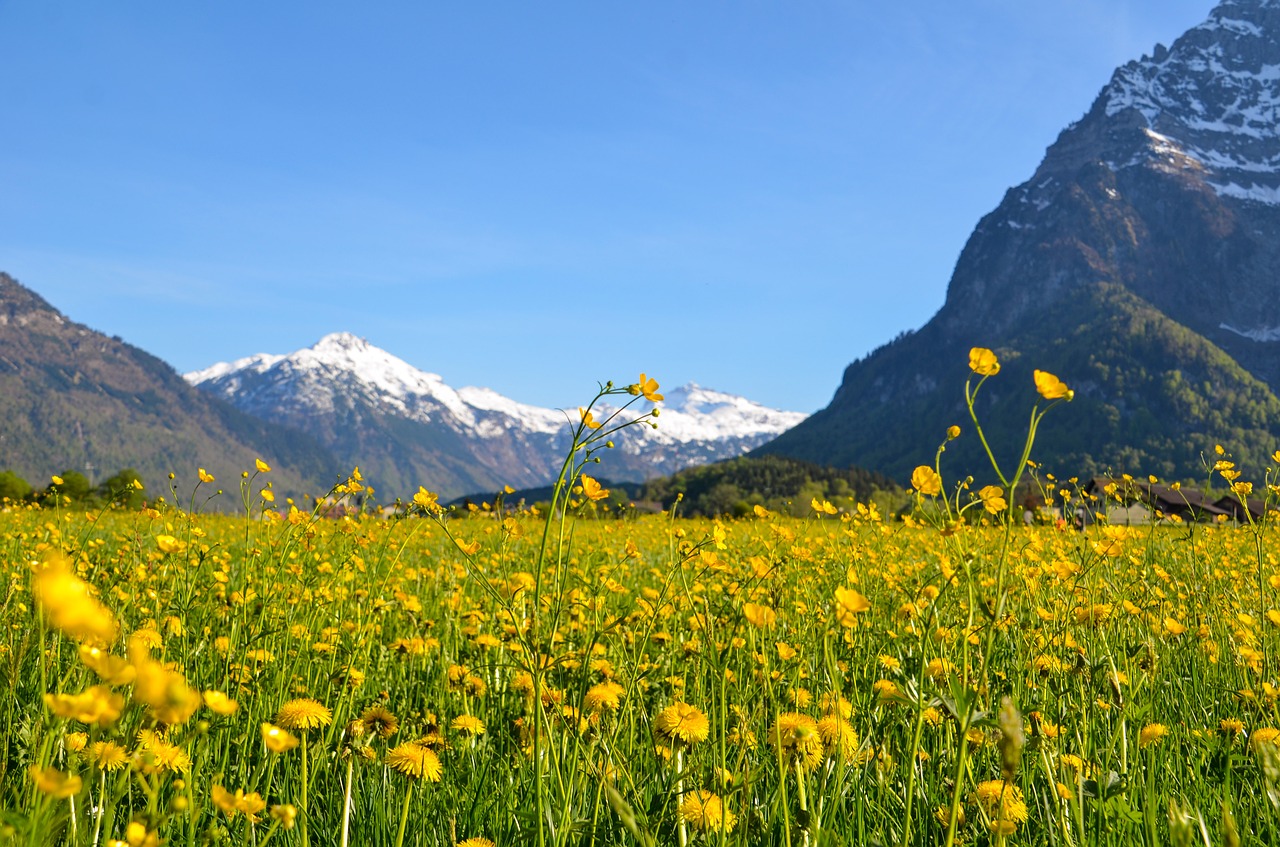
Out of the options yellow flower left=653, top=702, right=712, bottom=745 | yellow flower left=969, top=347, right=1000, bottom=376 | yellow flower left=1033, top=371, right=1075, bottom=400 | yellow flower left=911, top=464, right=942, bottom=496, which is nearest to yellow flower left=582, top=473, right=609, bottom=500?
yellow flower left=653, top=702, right=712, bottom=745

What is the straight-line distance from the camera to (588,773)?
A: 2.20 m

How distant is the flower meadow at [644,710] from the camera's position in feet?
5.12

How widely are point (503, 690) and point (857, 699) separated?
1370mm

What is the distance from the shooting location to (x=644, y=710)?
3.11 meters

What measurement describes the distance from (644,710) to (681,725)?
3.44ft

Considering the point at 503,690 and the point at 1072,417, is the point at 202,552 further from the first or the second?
the point at 1072,417

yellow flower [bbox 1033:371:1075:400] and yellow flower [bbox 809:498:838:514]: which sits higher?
yellow flower [bbox 1033:371:1075:400]

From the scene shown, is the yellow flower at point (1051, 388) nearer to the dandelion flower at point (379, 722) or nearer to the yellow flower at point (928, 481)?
the yellow flower at point (928, 481)

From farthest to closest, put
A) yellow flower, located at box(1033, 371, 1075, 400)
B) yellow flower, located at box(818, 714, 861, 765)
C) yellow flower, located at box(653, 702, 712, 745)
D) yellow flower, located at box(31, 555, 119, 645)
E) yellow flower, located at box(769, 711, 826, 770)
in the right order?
yellow flower, located at box(653, 702, 712, 745) < yellow flower, located at box(818, 714, 861, 765) < yellow flower, located at box(769, 711, 826, 770) < yellow flower, located at box(1033, 371, 1075, 400) < yellow flower, located at box(31, 555, 119, 645)

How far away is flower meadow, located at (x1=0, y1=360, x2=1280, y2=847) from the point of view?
61.4 inches

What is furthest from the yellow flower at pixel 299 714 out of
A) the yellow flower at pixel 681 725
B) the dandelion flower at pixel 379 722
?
the yellow flower at pixel 681 725

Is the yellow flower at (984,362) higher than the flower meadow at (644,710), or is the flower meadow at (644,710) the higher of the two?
the yellow flower at (984,362)

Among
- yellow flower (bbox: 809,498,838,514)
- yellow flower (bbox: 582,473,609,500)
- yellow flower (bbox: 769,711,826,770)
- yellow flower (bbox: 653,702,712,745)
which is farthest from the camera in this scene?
yellow flower (bbox: 809,498,838,514)

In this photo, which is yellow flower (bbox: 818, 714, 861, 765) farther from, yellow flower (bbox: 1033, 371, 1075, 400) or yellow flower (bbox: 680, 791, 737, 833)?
yellow flower (bbox: 1033, 371, 1075, 400)
